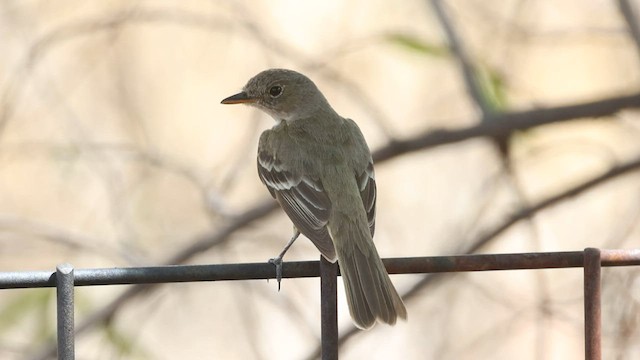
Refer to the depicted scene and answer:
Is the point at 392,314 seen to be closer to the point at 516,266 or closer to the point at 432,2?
the point at 516,266

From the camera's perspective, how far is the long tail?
3.11m

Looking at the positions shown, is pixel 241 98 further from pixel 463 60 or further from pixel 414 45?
pixel 463 60

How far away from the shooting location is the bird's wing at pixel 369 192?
3.78m

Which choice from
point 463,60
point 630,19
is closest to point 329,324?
point 463,60

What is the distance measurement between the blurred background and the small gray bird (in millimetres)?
1009

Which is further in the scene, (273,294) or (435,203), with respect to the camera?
(435,203)

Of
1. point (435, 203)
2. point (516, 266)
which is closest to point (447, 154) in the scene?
point (435, 203)

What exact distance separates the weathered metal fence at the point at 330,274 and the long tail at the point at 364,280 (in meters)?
0.63

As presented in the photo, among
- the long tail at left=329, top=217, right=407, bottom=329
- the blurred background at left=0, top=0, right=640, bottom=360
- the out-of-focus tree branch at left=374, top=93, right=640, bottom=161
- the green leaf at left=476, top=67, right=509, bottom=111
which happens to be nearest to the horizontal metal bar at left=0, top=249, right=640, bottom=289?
the long tail at left=329, top=217, right=407, bottom=329

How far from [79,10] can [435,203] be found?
2.66 m

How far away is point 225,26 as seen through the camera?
6.22m

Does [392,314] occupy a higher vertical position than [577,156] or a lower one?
lower

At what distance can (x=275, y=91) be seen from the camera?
15.9ft

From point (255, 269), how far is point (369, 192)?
5.30 ft
